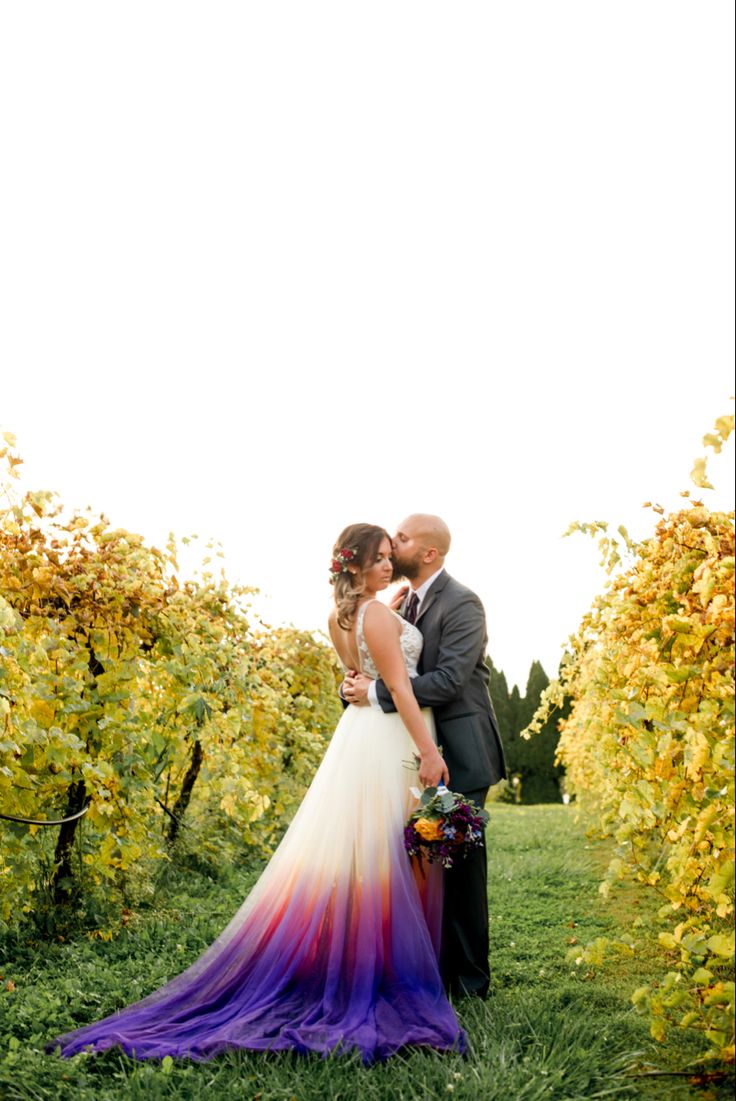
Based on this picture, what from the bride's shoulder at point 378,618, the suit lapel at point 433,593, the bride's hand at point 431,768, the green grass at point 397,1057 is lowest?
the green grass at point 397,1057

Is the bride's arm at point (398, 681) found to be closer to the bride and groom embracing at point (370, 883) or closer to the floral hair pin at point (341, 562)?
the bride and groom embracing at point (370, 883)

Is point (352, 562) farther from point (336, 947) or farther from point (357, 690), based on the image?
point (336, 947)

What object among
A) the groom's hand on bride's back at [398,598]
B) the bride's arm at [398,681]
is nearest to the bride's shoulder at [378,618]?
the bride's arm at [398,681]

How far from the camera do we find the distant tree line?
19.7 m

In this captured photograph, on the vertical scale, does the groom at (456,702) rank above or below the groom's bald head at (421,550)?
below

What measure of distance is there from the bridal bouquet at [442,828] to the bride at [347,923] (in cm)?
12

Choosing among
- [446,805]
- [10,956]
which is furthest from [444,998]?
[10,956]

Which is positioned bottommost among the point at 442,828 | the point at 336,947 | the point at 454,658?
the point at 336,947

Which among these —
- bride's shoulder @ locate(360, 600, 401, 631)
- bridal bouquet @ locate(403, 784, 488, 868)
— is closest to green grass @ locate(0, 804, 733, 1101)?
bridal bouquet @ locate(403, 784, 488, 868)

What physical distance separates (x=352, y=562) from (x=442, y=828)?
1.10 metres

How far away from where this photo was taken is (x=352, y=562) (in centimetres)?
404

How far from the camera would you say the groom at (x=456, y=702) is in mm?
3998

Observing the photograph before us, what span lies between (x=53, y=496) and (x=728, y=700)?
3137mm

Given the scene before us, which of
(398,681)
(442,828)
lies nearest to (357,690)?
(398,681)
